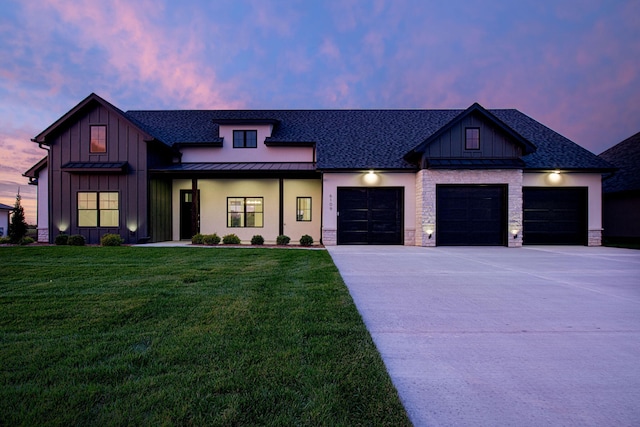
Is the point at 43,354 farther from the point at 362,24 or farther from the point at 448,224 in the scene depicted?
the point at 362,24

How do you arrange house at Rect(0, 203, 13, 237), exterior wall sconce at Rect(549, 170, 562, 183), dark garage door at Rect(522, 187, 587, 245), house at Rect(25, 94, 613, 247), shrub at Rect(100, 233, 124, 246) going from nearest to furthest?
shrub at Rect(100, 233, 124, 246) → house at Rect(25, 94, 613, 247) → exterior wall sconce at Rect(549, 170, 562, 183) → dark garage door at Rect(522, 187, 587, 245) → house at Rect(0, 203, 13, 237)

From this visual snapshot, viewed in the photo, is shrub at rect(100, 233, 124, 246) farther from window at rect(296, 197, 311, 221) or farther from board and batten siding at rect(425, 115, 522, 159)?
board and batten siding at rect(425, 115, 522, 159)

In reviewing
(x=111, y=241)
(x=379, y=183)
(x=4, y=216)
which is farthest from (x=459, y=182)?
(x=4, y=216)

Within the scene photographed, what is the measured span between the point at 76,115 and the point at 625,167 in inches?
1190

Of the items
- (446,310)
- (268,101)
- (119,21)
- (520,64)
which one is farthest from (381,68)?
(446,310)

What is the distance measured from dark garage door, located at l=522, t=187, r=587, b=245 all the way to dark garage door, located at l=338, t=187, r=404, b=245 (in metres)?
6.03

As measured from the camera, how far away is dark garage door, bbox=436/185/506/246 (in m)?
13.2

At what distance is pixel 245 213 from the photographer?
15648mm

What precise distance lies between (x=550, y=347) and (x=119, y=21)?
2011 centimetres

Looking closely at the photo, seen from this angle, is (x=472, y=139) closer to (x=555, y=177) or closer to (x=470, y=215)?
(x=470, y=215)

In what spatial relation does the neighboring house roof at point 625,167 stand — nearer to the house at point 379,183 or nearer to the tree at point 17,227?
the house at point 379,183

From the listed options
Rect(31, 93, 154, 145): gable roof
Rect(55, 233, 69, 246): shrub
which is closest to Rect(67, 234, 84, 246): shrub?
Rect(55, 233, 69, 246): shrub

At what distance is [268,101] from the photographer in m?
29.6

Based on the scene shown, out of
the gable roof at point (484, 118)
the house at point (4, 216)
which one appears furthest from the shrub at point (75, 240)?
the house at point (4, 216)
